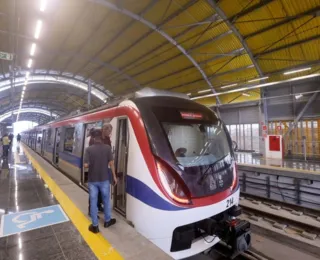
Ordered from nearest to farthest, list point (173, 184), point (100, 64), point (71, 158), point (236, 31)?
point (173, 184) < point (71, 158) < point (236, 31) < point (100, 64)

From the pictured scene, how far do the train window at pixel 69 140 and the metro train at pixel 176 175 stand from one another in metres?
3.51

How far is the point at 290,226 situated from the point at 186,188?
13.5 feet

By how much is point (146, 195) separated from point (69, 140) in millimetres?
5178

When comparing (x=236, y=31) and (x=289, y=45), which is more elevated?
(x=236, y=31)

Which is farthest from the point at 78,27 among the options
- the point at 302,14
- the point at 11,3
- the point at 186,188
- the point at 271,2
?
the point at 186,188

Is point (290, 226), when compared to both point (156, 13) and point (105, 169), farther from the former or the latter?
point (156, 13)

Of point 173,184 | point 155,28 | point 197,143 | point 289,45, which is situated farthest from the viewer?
point 155,28

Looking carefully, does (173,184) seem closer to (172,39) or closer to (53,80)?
(172,39)

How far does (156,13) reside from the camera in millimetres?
11508

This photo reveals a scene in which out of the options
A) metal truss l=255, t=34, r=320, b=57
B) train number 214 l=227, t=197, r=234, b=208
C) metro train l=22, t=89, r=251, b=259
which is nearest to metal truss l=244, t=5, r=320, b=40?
metal truss l=255, t=34, r=320, b=57

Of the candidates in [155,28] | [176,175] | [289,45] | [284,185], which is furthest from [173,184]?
[289,45]

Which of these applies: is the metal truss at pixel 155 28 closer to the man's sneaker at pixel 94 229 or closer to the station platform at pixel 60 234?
the station platform at pixel 60 234

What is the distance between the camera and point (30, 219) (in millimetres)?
3645

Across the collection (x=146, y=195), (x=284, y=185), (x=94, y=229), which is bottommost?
(x=284, y=185)
